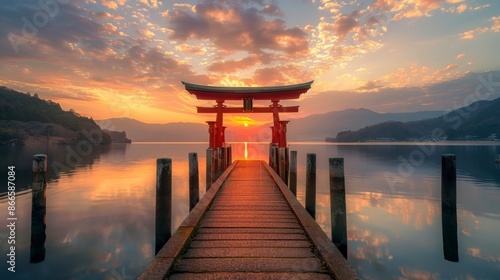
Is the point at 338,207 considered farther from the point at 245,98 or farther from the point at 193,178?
the point at 245,98

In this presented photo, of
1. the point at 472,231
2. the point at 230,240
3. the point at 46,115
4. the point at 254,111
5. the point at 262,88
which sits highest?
the point at 46,115

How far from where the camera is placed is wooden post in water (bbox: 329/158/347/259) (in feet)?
15.7

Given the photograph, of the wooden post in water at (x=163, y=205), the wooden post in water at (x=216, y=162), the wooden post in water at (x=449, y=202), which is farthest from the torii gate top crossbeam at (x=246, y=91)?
the wooden post in water at (x=163, y=205)

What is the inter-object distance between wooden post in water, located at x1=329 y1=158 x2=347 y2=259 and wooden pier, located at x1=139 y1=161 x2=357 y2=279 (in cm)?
53

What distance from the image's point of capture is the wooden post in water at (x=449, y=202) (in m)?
5.35

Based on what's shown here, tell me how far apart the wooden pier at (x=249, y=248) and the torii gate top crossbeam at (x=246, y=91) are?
9923 mm

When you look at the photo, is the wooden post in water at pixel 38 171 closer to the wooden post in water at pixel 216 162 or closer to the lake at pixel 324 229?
the lake at pixel 324 229

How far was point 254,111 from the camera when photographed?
1620 cm

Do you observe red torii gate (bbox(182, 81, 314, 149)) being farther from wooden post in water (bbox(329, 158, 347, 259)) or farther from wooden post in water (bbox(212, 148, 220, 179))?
wooden post in water (bbox(329, 158, 347, 259))

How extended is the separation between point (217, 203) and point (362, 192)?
1179cm

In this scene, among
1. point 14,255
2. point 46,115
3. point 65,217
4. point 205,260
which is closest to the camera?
point 205,260

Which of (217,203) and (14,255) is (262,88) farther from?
(14,255)

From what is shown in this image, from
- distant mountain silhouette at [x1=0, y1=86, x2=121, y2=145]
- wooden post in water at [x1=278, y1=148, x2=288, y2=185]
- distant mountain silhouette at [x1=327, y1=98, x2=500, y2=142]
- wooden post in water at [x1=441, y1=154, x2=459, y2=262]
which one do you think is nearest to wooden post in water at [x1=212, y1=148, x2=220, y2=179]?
wooden post in water at [x1=278, y1=148, x2=288, y2=185]

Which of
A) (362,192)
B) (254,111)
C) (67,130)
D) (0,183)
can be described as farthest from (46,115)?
(362,192)
